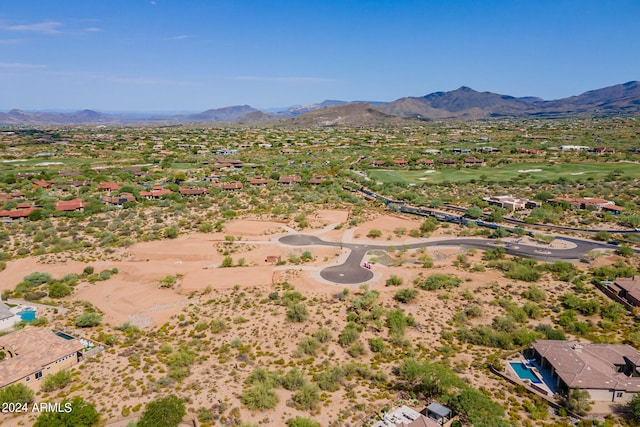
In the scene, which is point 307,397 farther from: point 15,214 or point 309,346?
point 15,214

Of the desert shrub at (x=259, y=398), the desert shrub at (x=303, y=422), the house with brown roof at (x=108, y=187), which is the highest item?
the house with brown roof at (x=108, y=187)

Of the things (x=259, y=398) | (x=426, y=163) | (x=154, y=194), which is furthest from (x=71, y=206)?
(x=426, y=163)

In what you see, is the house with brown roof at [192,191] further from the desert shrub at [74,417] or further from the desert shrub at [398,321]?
the desert shrub at [74,417]

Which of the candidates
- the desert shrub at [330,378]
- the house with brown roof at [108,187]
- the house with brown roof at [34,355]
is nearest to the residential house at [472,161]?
the house with brown roof at [108,187]

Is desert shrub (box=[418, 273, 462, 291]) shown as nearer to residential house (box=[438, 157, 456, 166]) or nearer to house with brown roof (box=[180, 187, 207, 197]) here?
house with brown roof (box=[180, 187, 207, 197])

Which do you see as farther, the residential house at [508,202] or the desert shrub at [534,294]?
the residential house at [508,202]

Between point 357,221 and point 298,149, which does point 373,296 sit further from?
point 298,149

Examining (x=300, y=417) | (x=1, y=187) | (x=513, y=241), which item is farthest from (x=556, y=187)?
(x=1, y=187)

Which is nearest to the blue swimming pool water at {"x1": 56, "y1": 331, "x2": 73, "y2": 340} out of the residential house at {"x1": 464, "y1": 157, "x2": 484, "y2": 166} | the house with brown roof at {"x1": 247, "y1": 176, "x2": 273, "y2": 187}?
the house with brown roof at {"x1": 247, "y1": 176, "x2": 273, "y2": 187}
